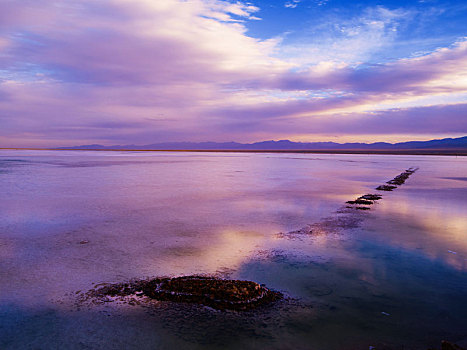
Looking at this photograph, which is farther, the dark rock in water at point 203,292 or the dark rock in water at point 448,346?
the dark rock in water at point 203,292

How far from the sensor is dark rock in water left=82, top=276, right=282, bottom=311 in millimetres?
5762

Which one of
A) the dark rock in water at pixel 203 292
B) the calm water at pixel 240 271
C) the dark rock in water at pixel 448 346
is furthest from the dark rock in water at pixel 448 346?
the dark rock in water at pixel 203 292

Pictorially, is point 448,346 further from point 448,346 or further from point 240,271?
point 240,271

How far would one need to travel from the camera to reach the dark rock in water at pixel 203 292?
5.76 meters

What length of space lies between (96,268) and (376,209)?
12294 millimetres

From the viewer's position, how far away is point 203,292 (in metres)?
6.04

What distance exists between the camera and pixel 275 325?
5.16 m

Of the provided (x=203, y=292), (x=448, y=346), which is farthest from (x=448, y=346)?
(x=203, y=292)

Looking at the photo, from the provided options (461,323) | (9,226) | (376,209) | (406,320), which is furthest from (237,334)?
(376,209)

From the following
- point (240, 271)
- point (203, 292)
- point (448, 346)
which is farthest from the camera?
point (240, 271)

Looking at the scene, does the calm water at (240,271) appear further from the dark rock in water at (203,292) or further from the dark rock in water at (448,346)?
the dark rock in water at (203,292)

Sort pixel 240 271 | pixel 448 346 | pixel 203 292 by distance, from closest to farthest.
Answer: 1. pixel 448 346
2. pixel 203 292
3. pixel 240 271

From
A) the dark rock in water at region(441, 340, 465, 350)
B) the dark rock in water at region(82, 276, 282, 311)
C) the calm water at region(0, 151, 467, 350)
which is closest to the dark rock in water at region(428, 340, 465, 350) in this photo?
the dark rock in water at region(441, 340, 465, 350)

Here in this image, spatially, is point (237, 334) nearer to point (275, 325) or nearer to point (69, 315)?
point (275, 325)
